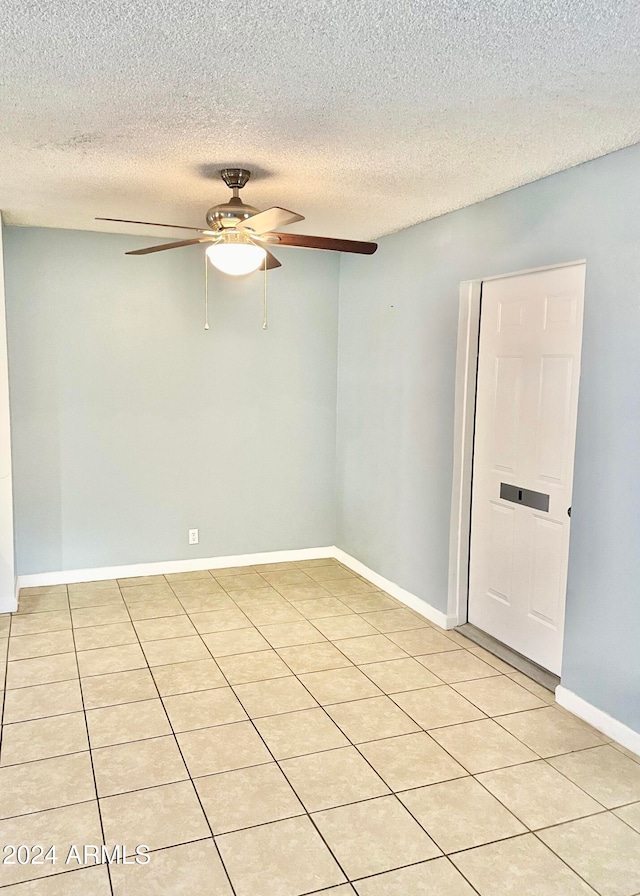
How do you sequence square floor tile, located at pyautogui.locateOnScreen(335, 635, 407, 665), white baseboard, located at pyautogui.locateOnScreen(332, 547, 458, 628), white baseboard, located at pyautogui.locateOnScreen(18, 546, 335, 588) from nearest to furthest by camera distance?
1. square floor tile, located at pyautogui.locateOnScreen(335, 635, 407, 665)
2. white baseboard, located at pyautogui.locateOnScreen(332, 547, 458, 628)
3. white baseboard, located at pyautogui.locateOnScreen(18, 546, 335, 588)

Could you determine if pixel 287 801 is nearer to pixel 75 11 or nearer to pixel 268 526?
pixel 75 11

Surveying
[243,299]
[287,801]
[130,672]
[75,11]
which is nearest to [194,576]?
[130,672]

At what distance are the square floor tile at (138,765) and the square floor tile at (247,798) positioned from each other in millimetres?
145

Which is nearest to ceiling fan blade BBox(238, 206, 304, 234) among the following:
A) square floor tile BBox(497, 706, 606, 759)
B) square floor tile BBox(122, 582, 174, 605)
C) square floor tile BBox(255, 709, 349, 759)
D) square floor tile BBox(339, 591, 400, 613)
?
square floor tile BBox(255, 709, 349, 759)

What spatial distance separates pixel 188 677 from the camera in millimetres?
3391

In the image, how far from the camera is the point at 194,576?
16.3ft

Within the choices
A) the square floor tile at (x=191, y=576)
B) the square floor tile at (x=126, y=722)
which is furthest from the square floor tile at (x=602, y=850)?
the square floor tile at (x=191, y=576)

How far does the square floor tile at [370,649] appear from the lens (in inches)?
144

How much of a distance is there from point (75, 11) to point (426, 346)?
9.35 feet

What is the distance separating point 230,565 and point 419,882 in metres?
3.32

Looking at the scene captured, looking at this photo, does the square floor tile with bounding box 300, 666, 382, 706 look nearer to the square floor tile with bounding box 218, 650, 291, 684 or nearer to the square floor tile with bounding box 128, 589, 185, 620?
the square floor tile with bounding box 218, 650, 291, 684

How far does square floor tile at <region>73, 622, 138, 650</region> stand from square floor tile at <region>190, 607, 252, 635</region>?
381 mm

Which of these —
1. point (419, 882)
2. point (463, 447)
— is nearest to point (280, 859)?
point (419, 882)

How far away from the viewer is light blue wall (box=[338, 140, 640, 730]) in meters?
2.77
